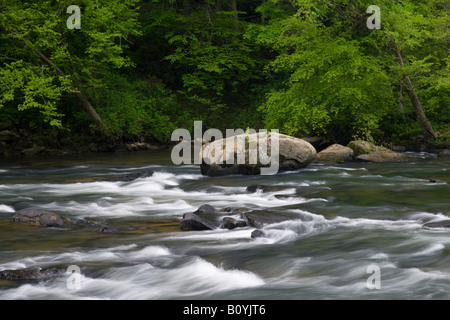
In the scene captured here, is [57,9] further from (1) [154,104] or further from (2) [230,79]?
(2) [230,79]

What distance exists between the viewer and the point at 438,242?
8125 mm

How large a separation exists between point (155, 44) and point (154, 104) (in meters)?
5.62

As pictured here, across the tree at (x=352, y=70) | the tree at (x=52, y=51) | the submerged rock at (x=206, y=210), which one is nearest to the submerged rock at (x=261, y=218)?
the submerged rock at (x=206, y=210)

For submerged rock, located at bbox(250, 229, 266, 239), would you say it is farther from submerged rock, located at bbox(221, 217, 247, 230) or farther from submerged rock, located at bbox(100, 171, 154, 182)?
submerged rock, located at bbox(100, 171, 154, 182)

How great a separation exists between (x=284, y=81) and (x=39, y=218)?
1577cm

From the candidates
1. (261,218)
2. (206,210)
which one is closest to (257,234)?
(261,218)

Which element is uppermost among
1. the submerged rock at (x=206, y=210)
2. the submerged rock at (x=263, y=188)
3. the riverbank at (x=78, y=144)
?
the riverbank at (x=78, y=144)

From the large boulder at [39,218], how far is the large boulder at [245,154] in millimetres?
6784

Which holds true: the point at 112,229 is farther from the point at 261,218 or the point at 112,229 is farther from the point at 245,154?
the point at 245,154

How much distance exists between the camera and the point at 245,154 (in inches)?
632

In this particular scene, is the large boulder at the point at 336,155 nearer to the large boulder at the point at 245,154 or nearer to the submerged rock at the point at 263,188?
the large boulder at the point at 245,154

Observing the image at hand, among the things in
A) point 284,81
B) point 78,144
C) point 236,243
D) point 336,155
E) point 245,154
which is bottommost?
point 236,243

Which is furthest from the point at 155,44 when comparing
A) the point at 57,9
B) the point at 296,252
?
the point at 296,252

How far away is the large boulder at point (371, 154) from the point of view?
746 inches
